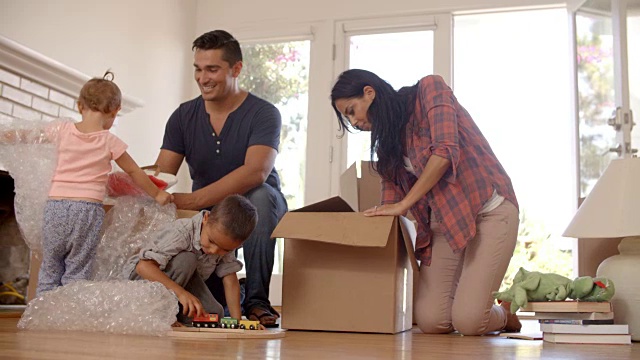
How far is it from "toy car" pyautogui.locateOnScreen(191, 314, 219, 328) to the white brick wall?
152 centimetres

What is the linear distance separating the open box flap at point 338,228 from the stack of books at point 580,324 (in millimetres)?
469

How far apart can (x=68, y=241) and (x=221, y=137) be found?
73 cm


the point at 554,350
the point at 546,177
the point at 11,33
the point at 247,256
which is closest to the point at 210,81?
the point at 247,256

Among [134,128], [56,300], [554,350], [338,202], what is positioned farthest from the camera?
[134,128]

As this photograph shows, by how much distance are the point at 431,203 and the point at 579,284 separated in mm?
485

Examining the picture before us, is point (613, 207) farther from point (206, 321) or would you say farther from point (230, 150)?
point (230, 150)

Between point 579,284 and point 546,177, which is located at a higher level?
point 546,177

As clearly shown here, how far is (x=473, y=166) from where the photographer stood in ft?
7.41

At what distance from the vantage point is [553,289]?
6.74ft

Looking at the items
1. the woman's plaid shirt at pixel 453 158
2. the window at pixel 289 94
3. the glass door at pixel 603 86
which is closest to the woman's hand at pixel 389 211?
the woman's plaid shirt at pixel 453 158

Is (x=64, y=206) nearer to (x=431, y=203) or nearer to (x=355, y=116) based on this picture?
(x=355, y=116)

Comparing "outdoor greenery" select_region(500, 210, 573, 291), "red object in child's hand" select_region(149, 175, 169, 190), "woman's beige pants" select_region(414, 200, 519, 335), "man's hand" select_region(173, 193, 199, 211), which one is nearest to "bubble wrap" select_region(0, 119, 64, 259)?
"red object in child's hand" select_region(149, 175, 169, 190)

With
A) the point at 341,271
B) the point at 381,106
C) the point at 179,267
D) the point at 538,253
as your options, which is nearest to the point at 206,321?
the point at 179,267

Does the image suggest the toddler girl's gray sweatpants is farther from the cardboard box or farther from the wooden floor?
the cardboard box
